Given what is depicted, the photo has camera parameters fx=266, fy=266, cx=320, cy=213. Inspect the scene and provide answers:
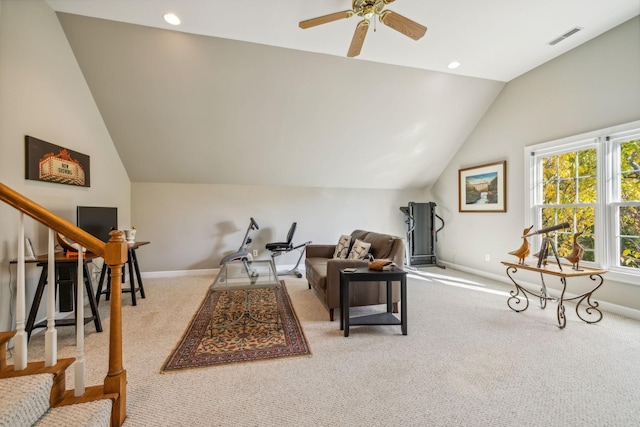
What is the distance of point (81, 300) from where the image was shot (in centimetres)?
143

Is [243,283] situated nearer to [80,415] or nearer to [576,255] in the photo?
[80,415]

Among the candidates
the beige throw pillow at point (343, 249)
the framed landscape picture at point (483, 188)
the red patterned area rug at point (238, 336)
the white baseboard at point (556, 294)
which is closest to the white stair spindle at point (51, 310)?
the red patterned area rug at point (238, 336)

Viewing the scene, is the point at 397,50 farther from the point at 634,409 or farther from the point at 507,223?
the point at 634,409

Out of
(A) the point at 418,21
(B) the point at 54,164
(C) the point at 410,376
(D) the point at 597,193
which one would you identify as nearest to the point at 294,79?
(A) the point at 418,21

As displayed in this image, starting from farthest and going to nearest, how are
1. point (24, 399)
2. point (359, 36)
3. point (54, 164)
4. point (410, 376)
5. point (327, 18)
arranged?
point (54, 164) → point (359, 36) → point (327, 18) → point (410, 376) → point (24, 399)

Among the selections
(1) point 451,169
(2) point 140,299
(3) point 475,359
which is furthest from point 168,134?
(1) point 451,169

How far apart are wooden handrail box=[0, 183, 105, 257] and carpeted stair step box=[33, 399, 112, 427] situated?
0.77 metres

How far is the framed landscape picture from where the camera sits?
4324mm

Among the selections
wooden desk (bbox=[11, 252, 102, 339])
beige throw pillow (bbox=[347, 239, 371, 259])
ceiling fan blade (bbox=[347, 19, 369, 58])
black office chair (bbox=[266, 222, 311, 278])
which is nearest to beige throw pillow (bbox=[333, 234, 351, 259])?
beige throw pillow (bbox=[347, 239, 371, 259])

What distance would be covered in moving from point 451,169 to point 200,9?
488cm

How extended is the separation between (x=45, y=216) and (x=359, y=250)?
2793mm

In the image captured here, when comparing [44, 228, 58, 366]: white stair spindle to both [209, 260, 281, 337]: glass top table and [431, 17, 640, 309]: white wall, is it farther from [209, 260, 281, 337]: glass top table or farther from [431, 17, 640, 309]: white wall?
[431, 17, 640, 309]: white wall

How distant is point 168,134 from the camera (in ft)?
13.1

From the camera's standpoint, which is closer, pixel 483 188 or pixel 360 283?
pixel 360 283
